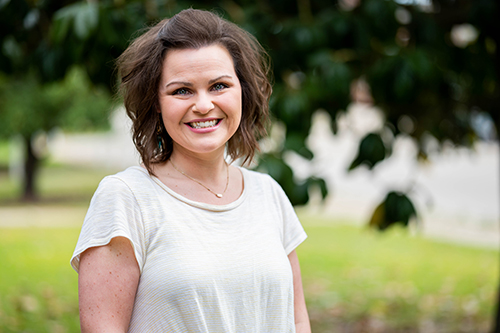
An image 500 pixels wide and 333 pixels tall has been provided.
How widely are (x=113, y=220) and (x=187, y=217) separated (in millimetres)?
197

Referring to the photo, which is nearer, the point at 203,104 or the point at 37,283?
the point at 203,104

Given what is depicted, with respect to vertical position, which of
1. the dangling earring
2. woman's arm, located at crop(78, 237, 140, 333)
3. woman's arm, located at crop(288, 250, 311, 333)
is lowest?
woman's arm, located at crop(288, 250, 311, 333)

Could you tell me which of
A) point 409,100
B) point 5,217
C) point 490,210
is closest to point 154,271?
point 409,100

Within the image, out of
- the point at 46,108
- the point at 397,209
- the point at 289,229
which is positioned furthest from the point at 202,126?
the point at 46,108

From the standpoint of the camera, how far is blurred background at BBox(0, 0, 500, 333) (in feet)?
8.89

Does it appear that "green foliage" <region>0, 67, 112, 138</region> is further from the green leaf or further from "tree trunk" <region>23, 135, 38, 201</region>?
the green leaf

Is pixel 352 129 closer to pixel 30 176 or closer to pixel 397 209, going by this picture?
pixel 397 209

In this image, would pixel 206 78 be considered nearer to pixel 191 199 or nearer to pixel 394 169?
pixel 191 199

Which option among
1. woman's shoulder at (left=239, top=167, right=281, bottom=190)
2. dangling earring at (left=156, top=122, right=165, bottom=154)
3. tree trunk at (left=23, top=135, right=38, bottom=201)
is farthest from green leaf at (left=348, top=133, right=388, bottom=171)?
tree trunk at (left=23, top=135, right=38, bottom=201)

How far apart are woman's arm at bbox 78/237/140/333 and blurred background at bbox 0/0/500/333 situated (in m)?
0.45

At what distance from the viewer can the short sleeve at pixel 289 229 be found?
172 cm

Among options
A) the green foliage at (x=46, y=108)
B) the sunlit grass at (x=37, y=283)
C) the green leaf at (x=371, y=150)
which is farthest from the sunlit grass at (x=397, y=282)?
the green foliage at (x=46, y=108)

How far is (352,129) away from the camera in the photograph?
11.8 ft

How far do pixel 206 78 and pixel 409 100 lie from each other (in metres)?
1.52
